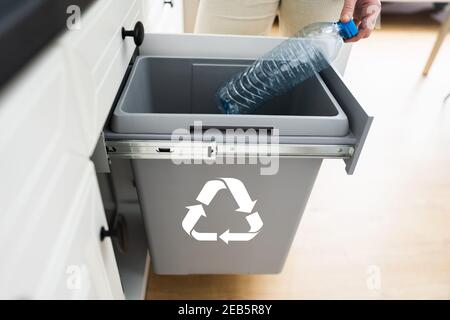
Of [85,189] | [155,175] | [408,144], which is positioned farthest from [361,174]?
[85,189]

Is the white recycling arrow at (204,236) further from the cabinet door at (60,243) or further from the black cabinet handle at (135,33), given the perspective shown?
the black cabinet handle at (135,33)

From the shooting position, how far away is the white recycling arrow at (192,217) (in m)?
0.75

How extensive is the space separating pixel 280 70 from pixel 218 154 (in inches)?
16.0

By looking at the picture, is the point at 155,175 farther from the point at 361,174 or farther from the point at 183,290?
the point at 361,174

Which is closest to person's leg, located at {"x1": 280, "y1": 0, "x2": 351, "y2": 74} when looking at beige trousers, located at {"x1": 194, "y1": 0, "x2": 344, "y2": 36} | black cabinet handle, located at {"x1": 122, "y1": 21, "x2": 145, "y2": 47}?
beige trousers, located at {"x1": 194, "y1": 0, "x2": 344, "y2": 36}

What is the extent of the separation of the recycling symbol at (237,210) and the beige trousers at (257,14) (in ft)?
2.13

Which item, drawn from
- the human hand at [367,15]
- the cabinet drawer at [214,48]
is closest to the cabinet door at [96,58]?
the cabinet drawer at [214,48]

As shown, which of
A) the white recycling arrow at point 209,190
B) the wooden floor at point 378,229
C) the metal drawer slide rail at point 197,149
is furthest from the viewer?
the wooden floor at point 378,229

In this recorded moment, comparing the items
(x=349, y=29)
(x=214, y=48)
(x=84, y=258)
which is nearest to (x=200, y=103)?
(x=214, y=48)

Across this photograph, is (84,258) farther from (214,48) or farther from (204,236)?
(214,48)

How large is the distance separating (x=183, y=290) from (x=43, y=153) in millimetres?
801

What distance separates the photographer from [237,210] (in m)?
0.76

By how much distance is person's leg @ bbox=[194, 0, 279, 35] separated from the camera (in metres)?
1.07

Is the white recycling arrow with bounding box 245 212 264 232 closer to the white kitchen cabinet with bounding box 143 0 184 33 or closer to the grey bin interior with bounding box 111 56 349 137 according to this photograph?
the grey bin interior with bounding box 111 56 349 137
